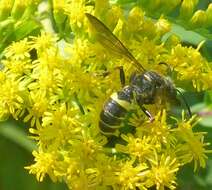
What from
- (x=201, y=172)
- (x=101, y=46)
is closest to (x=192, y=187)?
(x=201, y=172)

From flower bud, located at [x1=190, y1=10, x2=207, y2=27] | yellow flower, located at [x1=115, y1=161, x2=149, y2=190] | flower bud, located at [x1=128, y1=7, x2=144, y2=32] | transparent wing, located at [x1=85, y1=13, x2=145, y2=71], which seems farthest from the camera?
flower bud, located at [x1=190, y1=10, x2=207, y2=27]

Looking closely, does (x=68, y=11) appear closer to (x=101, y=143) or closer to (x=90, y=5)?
(x=90, y=5)

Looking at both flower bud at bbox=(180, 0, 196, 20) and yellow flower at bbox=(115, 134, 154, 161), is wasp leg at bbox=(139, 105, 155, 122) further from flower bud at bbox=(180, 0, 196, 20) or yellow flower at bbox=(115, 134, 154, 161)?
flower bud at bbox=(180, 0, 196, 20)

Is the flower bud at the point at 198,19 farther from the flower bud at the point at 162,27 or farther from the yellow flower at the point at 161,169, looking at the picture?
the yellow flower at the point at 161,169

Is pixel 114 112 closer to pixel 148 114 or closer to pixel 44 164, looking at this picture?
pixel 148 114

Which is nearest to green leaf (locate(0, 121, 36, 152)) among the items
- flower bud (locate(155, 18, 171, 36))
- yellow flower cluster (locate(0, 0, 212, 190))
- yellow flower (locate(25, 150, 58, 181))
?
yellow flower cluster (locate(0, 0, 212, 190))

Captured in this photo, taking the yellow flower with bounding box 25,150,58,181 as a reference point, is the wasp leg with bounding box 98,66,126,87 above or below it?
above

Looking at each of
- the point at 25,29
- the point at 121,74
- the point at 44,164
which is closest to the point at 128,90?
the point at 121,74
